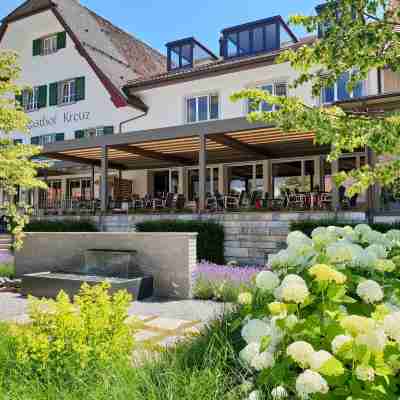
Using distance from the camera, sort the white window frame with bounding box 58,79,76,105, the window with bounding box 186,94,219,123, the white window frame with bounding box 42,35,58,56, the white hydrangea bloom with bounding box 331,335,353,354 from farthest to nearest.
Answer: the white window frame with bounding box 42,35,58,56, the white window frame with bounding box 58,79,76,105, the window with bounding box 186,94,219,123, the white hydrangea bloom with bounding box 331,335,353,354

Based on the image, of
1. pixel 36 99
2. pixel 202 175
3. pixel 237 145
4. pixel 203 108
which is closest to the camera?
pixel 202 175

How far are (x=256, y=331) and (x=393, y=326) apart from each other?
0.70 m

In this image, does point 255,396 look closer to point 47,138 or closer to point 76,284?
point 76,284

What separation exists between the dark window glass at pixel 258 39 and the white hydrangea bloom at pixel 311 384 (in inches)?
749

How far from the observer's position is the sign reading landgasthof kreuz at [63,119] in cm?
2120

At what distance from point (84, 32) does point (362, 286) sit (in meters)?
23.3

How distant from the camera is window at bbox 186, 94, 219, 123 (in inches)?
733

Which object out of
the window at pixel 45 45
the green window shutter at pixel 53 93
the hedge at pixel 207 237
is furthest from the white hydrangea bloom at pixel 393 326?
the window at pixel 45 45

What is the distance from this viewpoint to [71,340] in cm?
296

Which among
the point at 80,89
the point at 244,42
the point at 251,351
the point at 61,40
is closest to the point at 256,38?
the point at 244,42

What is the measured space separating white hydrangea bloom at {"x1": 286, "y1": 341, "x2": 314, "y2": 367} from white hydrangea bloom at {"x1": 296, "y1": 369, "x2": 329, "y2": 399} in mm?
66

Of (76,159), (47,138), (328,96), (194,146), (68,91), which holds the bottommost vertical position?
(76,159)

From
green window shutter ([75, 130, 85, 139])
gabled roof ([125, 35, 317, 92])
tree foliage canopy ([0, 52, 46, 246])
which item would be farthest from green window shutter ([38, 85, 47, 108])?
tree foliage canopy ([0, 52, 46, 246])

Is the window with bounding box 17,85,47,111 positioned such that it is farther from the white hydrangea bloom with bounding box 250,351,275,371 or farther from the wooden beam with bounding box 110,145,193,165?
the white hydrangea bloom with bounding box 250,351,275,371
